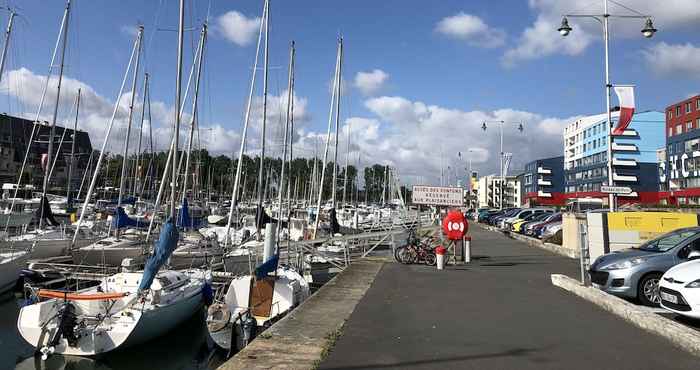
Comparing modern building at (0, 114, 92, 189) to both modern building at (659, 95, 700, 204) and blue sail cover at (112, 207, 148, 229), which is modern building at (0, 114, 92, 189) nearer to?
blue sail cover at (112, 207, 148, 229)

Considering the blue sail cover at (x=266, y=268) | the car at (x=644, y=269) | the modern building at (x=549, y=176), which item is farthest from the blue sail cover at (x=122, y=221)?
the modern building at (x=549, y=176)

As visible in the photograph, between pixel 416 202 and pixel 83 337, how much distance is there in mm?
12853

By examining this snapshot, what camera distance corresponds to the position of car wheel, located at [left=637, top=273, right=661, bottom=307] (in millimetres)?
10859

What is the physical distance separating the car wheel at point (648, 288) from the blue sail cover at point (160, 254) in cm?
1108

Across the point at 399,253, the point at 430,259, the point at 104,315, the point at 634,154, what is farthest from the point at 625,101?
the point at 634,154

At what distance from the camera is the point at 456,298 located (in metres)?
11.5

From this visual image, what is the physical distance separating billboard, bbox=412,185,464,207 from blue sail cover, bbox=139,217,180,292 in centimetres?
1019

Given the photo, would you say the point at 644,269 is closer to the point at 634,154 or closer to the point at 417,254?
the point at 417,254

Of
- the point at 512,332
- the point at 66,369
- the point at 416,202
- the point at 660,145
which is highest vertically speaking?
the point at 660,145

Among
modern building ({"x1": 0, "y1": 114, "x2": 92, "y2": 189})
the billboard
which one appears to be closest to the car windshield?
the billboard

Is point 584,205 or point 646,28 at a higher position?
point 646,28

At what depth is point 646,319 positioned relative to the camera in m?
8.39

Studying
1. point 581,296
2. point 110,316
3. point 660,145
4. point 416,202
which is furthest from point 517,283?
point 660,145

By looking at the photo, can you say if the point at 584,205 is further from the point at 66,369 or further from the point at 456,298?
the point at 66,369
